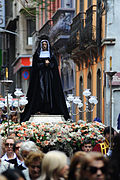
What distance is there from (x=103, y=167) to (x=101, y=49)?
62.4 ft

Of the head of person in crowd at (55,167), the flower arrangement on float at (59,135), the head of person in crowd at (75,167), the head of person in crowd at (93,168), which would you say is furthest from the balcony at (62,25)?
the head of person in crowd at (93,168)

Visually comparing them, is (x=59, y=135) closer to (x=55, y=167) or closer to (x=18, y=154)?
(x=18, y=154)

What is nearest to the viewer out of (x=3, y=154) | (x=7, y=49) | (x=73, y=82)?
(x=3, y=154)

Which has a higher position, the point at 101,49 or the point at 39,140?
the point at 101,49

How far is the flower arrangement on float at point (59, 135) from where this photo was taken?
13.3m

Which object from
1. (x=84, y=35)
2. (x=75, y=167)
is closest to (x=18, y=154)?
(x=75, y=167)

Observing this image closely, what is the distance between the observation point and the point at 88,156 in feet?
20.8

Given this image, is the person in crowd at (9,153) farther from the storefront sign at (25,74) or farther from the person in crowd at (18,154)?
the storefront sign at (25,74)

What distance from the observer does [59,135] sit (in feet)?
43.6

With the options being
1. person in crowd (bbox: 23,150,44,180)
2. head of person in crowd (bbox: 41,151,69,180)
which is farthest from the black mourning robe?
head of person in crowd (bbox: 41,151,69,180)

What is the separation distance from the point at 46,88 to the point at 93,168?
370 inches

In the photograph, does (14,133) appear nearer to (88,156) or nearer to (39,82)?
(39,82)

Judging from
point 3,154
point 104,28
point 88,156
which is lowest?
point 3,154

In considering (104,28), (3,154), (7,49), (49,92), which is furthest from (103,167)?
(7,49)
